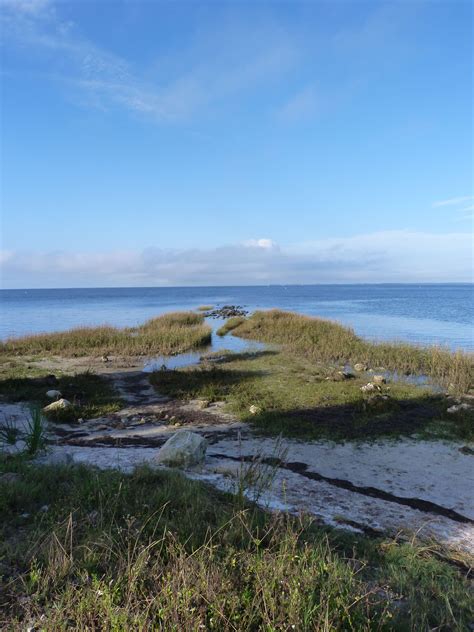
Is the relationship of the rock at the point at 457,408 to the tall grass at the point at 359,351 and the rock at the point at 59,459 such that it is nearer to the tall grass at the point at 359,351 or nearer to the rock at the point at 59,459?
the tall grass at the point at 359,351

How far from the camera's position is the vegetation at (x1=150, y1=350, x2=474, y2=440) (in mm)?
11156

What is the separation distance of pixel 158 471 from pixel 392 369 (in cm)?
1534

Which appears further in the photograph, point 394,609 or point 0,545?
point 0,545

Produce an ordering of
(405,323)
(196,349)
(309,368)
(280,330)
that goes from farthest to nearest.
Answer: (405,323)
(280,330)
(196,349)
(309,368)

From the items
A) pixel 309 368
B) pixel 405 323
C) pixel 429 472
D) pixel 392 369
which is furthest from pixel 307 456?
pixel 405 323

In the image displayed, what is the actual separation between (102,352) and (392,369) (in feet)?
51.3

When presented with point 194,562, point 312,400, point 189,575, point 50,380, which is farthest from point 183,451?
point 50,380

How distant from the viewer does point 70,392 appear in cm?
1486

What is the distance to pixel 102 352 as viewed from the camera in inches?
946

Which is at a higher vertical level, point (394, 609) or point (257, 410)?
point (394, 609)

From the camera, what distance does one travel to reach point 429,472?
853cm

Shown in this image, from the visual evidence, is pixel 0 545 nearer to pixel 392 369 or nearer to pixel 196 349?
pixel 392 369

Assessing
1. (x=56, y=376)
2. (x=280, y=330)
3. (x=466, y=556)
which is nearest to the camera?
(x=466, y=556)

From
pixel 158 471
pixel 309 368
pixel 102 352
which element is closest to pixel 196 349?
pixel 102 352
